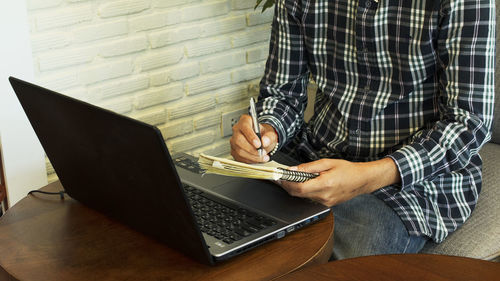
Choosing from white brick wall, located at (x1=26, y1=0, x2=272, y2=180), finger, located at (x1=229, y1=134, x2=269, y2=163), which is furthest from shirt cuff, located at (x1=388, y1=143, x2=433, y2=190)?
white brick wall, located at (x1=26, y1=0, x2=272, y2=180)

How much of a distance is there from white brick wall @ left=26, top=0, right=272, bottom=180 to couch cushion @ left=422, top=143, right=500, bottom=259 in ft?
2.94

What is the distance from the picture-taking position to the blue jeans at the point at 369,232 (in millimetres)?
1303

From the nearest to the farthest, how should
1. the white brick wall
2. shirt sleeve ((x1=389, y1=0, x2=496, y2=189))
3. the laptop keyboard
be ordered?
the laptop keyboard < shirt sleeve ((x1=389, y1=0, x2=496, y2=189)) < the white brick wall

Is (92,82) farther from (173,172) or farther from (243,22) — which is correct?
(173,172)

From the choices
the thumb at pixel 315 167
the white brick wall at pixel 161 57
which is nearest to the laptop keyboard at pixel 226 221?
the thumb at pixel 315 167

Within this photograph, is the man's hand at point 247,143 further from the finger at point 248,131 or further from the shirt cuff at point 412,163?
the shirt cuff at point 412,163

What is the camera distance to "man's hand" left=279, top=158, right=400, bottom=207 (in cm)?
118

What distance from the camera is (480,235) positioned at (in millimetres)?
1373

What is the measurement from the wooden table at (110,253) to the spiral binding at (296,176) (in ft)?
0.26

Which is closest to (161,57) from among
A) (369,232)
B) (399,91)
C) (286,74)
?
(286,74)

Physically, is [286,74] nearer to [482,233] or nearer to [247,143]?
[247,143]

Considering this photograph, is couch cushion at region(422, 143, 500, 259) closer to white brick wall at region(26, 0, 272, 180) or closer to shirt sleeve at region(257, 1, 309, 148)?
shirt sleeve at region(257, 1, 309, 148)

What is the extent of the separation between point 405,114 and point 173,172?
26.1 inches

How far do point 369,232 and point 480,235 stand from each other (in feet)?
0.78
